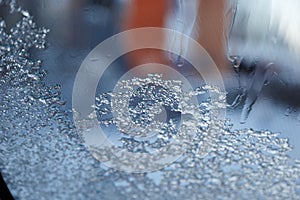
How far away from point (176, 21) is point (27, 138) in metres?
0.43

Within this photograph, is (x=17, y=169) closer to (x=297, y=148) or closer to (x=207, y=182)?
(x=207, y=182)

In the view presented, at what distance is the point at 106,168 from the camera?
1.89 feet

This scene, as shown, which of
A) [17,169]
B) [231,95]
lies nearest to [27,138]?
[17,169]

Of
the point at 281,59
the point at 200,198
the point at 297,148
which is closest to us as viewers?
the point at 200,198

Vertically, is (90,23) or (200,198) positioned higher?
(90,23)

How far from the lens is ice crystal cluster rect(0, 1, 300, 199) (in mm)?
537

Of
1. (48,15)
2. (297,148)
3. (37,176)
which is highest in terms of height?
(48,15)

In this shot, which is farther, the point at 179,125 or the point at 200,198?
the point at 179,125

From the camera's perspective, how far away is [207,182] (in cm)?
57

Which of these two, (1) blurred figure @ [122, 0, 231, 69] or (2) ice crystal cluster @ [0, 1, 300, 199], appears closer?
(2) ice crystal cluster @ [0, 1, 300, 199]

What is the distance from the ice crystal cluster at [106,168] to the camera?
0.54 meters

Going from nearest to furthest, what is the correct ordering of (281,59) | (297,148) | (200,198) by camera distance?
(200,198)
(297,148)
(281,59)

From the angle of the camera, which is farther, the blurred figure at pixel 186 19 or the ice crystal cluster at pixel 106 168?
the blurred figure at pixel 186 19

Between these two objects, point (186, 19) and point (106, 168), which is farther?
point (186, 19)
